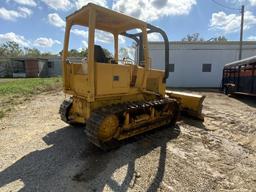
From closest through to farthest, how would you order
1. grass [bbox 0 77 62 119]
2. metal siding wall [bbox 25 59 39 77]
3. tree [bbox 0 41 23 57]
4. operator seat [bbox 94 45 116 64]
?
operator seat [bbox 94 45 116 64] → grass [bbox 0 77 62 119] → metal siding wall [bbox 25 59 39 77] → tree [bbox 0 41 23 57]

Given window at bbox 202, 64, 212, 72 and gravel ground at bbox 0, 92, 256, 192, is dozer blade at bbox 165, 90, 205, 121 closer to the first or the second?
gravel ground at bbox 0, 92, 256, 192

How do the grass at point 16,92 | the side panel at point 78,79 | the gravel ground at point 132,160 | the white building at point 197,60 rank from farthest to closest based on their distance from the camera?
the white building at point 197,60
the grass at point 16,92
the side panel at point 78,79
the gravel ground at point 132,160

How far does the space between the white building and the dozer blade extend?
492 inches

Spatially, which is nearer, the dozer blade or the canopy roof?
the canopy roof

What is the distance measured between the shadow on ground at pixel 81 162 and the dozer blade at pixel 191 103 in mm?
1998

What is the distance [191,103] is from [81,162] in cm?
454

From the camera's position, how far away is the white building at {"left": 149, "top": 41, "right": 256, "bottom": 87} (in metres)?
19.2

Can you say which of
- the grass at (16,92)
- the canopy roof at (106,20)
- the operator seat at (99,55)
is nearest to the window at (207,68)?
the grass at (16,92)

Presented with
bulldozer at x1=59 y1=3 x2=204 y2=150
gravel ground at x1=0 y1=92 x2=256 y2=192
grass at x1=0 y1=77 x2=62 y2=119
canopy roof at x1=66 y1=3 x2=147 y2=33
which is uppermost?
canopy roof at x1=66 y1=3 x2=147 y2=33

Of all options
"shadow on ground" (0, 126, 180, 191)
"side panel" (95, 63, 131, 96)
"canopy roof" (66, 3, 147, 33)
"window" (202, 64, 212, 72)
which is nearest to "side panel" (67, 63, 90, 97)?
"side panel" (95, 63, 131, 96)

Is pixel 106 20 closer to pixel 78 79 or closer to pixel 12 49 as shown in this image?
pixel 78 79

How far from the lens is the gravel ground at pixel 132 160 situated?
3.11 metres

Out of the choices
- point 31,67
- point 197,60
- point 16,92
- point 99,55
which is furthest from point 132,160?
point 31,67

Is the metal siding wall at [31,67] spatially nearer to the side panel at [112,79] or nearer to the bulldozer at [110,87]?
the bulldozer at [110,87]
